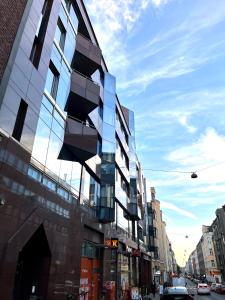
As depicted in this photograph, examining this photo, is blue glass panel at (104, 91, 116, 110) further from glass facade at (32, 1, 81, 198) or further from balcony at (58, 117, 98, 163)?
balcony at (58, 117, 98, 163)

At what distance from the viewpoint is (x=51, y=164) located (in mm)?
14859

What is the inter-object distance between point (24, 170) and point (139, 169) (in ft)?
122

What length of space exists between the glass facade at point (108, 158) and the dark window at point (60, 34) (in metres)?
8.58

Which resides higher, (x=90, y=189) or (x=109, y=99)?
(x=109, y=99)

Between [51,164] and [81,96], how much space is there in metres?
6.04

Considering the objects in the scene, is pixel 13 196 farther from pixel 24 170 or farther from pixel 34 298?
pixel 34 298

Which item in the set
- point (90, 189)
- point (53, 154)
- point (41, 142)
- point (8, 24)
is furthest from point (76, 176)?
point (8, 24)

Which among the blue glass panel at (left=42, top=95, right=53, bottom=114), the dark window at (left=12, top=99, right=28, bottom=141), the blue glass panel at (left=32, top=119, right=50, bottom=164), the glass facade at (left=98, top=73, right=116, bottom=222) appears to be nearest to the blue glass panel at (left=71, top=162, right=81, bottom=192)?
the blue glass panel at (left=32, top=119, right=50, bottom=164)

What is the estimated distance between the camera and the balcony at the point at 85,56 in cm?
2087

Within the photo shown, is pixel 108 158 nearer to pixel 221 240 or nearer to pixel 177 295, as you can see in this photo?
pixel 177 295

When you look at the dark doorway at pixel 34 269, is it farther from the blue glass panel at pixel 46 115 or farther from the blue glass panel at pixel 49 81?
the blue glass panel at pixel 49 81

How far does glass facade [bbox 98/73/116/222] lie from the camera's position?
2194cm

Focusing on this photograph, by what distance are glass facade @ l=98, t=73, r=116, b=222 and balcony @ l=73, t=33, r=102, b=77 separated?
5056 millimetres

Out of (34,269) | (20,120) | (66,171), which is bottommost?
(34,269)
